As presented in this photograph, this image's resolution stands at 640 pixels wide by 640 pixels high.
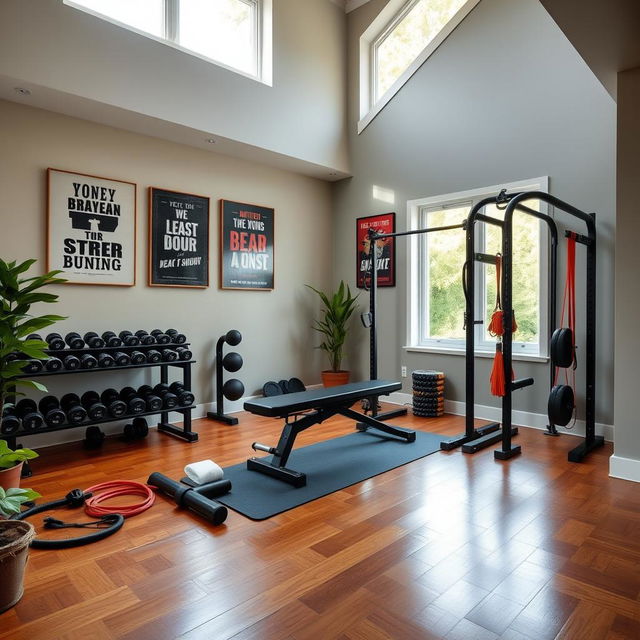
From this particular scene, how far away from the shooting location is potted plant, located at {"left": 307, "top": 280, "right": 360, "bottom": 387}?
5.71 meters

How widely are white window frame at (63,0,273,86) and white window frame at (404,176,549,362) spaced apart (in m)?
2.03

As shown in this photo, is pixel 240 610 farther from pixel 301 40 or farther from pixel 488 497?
pixel 301 40

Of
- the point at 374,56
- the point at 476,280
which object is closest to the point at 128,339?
the point at 476,280

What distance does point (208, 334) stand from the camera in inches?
196

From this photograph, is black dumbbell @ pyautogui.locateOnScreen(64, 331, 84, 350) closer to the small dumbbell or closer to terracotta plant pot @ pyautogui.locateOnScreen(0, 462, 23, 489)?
the small dumbbell

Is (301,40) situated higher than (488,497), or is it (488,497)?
(301,40)

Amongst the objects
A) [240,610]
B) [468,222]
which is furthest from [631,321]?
[240,610]

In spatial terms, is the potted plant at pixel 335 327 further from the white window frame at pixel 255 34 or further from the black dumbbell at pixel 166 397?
the white window frame at pixel 255 34

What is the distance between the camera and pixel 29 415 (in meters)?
3.30

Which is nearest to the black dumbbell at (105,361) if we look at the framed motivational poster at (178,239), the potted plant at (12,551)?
the framed motivational poster at (178,239)

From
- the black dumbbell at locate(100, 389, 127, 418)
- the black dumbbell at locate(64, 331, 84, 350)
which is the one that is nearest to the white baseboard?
the black dumbbell at locate(100, 389, 127, 418)

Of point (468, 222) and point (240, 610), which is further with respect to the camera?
point (468, 222)

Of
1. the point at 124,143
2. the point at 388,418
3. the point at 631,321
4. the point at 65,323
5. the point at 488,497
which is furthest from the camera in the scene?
the point at 388,418

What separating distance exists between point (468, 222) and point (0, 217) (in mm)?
3471
